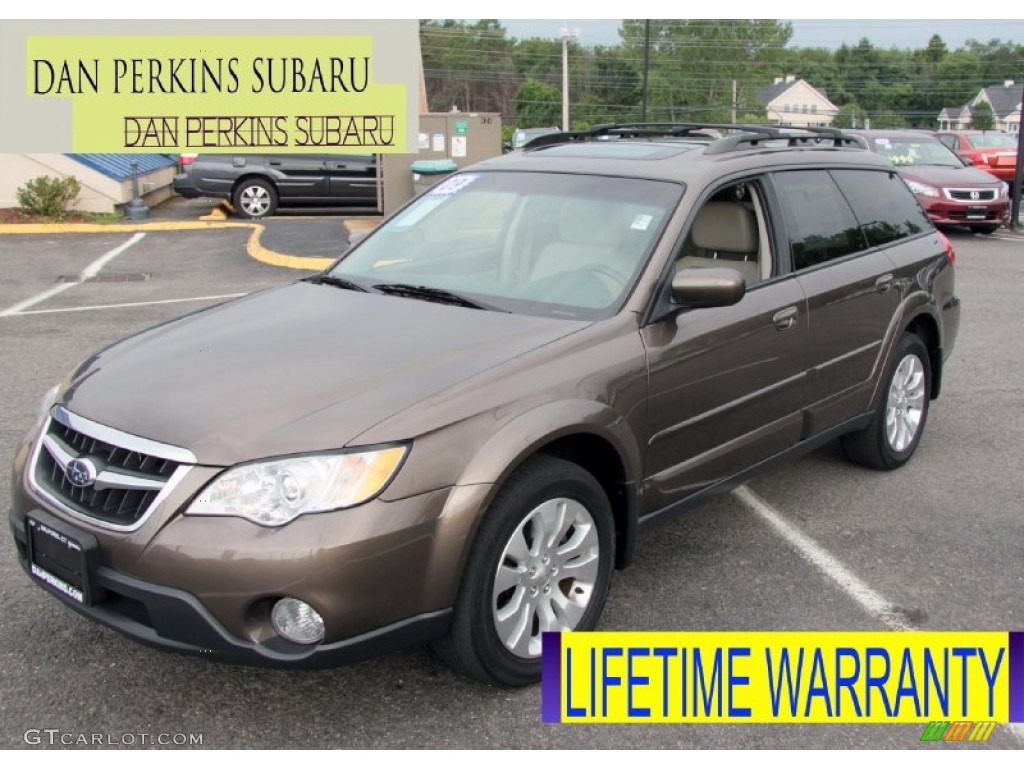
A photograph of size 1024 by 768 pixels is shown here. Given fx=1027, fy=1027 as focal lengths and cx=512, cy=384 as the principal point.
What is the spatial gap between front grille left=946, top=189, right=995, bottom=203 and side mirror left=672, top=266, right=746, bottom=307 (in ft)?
44.8

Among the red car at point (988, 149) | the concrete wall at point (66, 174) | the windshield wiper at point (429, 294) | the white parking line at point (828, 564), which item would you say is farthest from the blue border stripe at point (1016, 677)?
the red car at point (988, 149)

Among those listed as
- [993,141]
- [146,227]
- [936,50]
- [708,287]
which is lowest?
[146,227]

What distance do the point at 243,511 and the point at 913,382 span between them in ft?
13.0

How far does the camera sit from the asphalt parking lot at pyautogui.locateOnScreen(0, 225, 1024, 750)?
3072 mm

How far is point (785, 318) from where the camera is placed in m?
4.27

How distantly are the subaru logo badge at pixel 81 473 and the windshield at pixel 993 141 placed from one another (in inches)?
861

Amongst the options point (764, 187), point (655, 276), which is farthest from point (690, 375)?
point (764, 187)

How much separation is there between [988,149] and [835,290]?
19.1 metres

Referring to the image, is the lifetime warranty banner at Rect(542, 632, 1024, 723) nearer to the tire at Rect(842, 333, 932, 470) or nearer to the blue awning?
the tire at Rect(842, 333, 932, 470)

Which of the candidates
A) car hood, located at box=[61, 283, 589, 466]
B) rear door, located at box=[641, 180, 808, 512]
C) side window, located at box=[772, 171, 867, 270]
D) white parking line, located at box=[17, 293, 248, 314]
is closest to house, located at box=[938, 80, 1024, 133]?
white parking line, located at box=[17, 293, 248, 314]

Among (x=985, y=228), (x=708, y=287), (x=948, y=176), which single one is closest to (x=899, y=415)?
(x=708, y=287)

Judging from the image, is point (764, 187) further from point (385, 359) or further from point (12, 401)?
point (12, 401)

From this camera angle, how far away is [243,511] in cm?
278

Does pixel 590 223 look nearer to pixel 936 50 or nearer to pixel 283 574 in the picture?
pixel 283 574
